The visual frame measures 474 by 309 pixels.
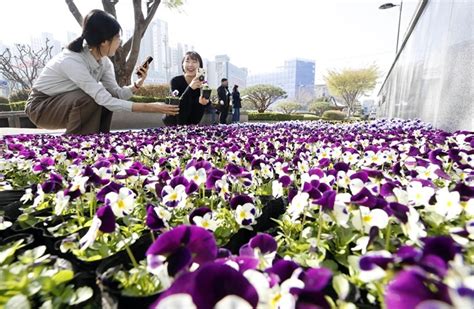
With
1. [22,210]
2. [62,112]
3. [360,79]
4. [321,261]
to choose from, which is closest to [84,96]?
[62,112]

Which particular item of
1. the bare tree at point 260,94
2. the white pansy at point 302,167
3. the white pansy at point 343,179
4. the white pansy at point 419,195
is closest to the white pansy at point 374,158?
the white pansy at point 302,167

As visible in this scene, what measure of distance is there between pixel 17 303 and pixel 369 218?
79cm

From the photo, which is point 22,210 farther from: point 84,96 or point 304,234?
point 84,96

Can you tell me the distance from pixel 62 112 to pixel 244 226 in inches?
138

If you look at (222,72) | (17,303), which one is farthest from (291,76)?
(17,303)

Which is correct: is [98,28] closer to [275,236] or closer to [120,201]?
[120,201]

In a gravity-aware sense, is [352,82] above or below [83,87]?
above

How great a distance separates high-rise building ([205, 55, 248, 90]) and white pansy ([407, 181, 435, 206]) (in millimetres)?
65779

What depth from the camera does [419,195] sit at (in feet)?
3.04

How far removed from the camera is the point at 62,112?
3711mm

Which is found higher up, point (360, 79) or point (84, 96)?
point (360, 79)

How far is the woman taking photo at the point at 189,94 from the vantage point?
5.62m

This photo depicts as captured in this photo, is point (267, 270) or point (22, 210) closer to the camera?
point (267, 270)

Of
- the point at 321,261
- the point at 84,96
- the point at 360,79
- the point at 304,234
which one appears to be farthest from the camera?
the point at 360,79
